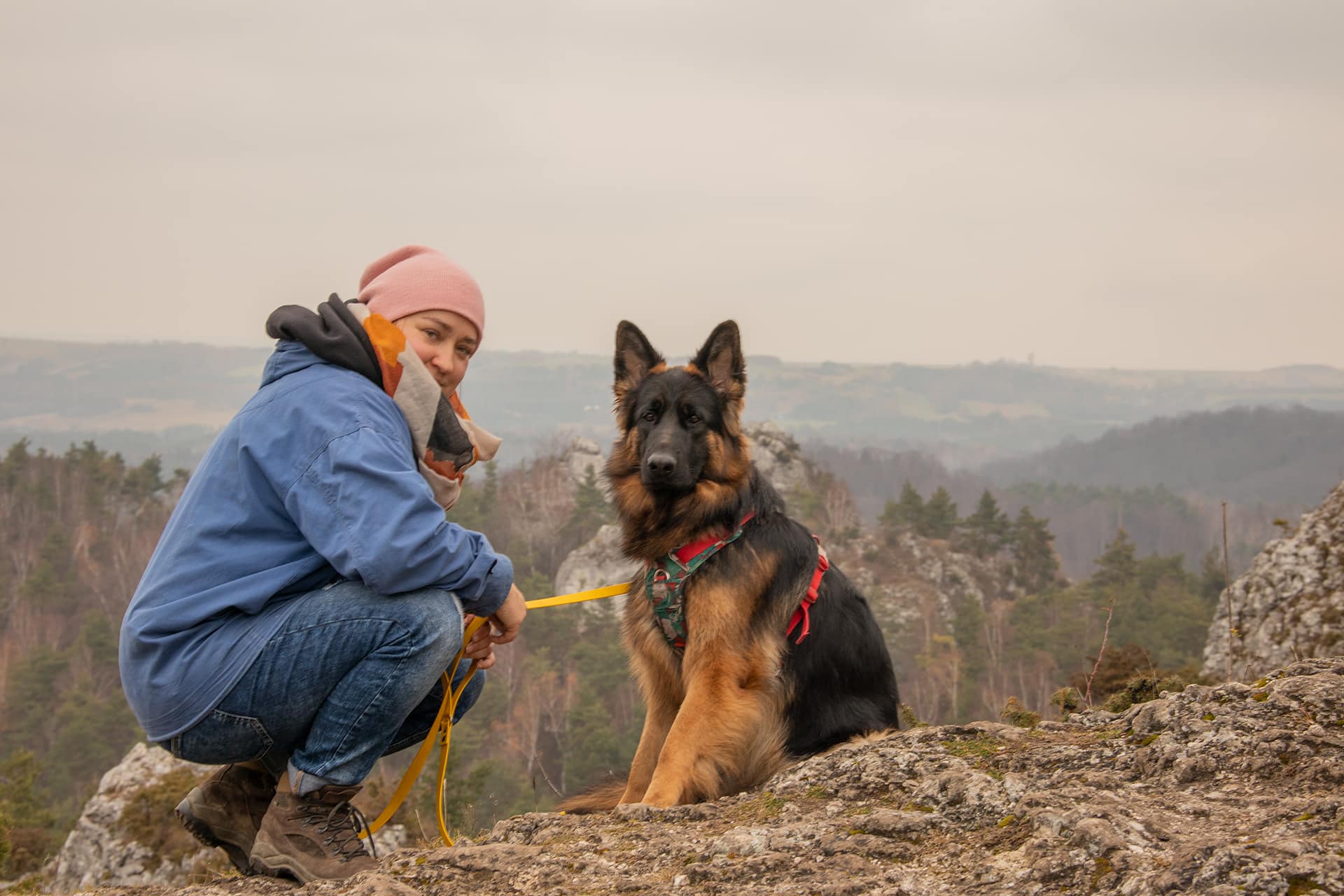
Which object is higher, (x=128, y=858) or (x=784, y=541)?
(x=784, y=541)

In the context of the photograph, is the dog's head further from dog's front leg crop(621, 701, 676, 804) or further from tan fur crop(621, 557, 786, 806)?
dog's front leg crop(621, 701, 676, 804)

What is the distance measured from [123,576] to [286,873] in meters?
65.2

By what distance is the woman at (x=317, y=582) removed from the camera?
11.3ft

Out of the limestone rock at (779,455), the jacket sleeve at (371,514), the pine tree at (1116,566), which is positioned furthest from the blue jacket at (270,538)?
the limestone rock at (779,455)

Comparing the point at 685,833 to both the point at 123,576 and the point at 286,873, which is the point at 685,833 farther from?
the point at 123,576

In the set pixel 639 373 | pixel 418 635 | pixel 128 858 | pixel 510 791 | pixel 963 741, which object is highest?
pixel 639 373

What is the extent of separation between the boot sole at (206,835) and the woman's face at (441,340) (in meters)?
2.03

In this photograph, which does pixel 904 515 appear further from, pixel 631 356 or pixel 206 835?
pixel 206 835

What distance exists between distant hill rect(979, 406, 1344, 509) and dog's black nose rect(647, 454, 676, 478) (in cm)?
12961

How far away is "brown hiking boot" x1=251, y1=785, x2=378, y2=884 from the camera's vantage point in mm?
3719

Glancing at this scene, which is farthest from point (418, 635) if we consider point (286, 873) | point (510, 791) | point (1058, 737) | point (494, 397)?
point (494, 397)

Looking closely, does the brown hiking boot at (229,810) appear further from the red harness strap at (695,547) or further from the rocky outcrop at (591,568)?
the rocky outcrop at (591,568)

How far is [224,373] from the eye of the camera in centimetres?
16100

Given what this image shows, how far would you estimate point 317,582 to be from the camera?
12.2 ft
